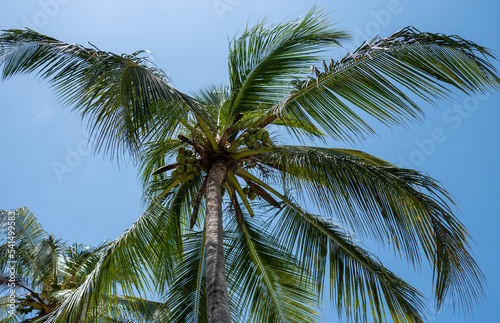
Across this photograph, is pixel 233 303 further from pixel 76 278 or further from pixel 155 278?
pixel 76 278

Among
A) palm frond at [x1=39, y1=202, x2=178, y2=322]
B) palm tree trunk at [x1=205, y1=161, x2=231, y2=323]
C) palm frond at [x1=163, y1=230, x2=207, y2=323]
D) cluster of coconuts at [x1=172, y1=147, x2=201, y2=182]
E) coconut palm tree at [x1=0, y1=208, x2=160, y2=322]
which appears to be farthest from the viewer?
coconut palm tree at [x1=0, y1=208, x2=160, y2=322]

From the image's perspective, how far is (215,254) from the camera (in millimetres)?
4691

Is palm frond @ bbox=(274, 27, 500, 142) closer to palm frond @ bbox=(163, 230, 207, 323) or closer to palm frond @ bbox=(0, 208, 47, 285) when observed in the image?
palm frond @ bbox=(163, 230, 207, 323)

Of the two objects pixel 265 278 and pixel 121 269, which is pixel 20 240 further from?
pixel 265 278

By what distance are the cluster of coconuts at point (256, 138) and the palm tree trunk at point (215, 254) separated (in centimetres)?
44

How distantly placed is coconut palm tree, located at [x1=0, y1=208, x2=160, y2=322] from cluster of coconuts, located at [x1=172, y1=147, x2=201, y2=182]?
262 centimetres

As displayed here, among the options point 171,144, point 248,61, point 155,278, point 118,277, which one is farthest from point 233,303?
point 248,61

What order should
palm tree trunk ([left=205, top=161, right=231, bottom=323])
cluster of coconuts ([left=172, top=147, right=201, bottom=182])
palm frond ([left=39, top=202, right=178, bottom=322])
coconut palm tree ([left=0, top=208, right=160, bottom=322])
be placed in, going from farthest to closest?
coconut palm tree ([left=0, top=208, right=160, bottom=322]) < cluster of coconuts ([left=172, top=147, right=201, bottom=182]) < palm frond ([left=39, top=202, right=178, bottom=322]) < palm tree trunk ([left=205, top=161, right=231, bottom=323])

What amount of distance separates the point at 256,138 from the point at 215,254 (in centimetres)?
148

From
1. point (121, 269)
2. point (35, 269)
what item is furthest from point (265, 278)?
point (35, 269)

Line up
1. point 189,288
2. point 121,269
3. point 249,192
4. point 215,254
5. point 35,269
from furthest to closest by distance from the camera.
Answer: point 35,269
point 189,288
point 249,192
point 121,269
point 215,254

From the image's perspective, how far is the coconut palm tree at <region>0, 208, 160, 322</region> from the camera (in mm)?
7641

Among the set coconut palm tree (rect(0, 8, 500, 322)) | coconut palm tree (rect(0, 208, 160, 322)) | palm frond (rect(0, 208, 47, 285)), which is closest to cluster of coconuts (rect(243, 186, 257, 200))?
coconut palm tree (rect(0, 8, 500, 322))

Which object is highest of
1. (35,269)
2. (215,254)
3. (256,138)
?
(256,138)
